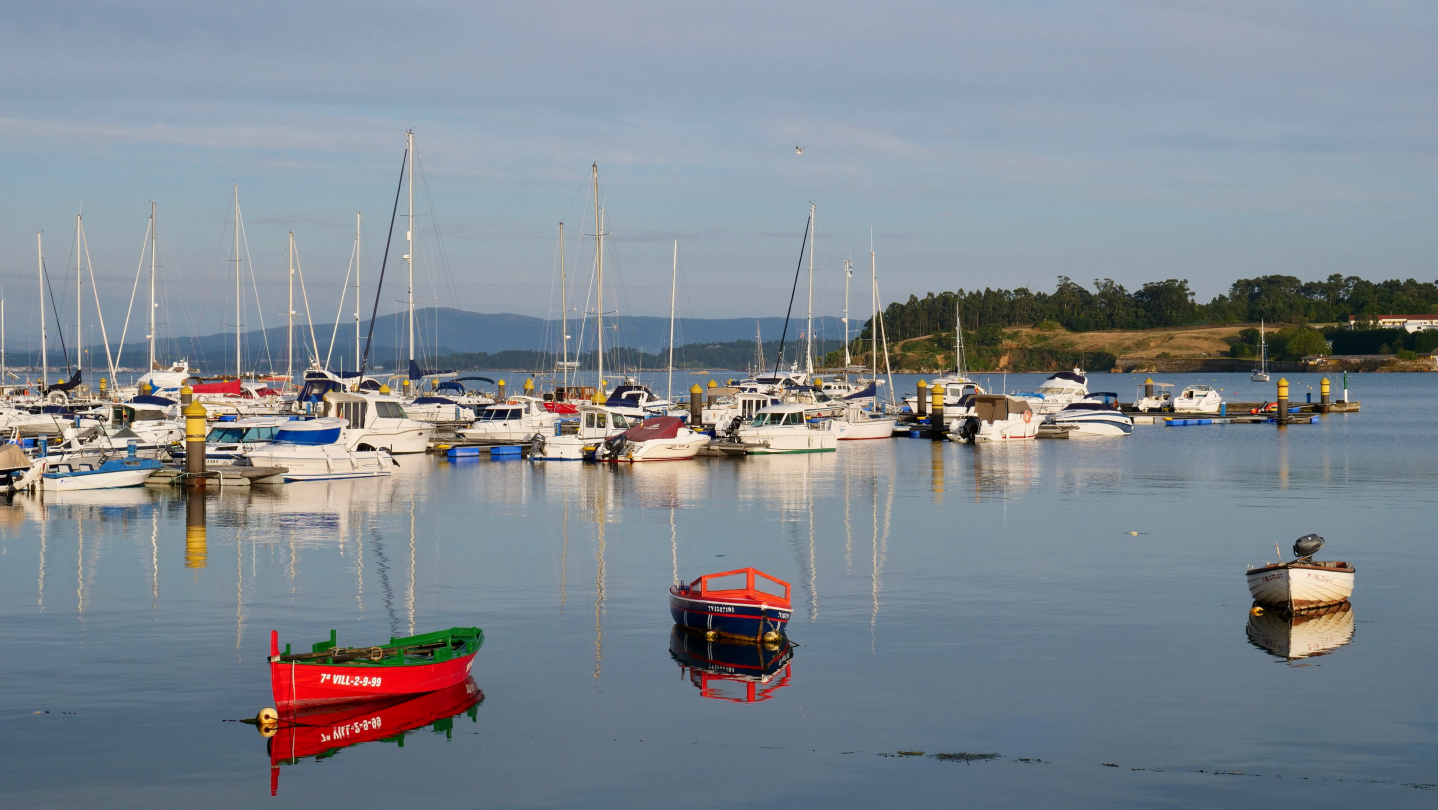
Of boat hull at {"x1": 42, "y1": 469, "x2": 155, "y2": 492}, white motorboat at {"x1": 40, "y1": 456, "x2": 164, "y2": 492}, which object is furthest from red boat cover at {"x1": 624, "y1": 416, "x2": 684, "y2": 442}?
boat hull at {"x1": 42, "y1": 469, "x2": 155, "y2": 492}

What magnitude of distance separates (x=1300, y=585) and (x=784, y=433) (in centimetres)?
4048

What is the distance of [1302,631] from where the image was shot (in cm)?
2334

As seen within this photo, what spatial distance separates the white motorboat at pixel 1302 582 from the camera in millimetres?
24359

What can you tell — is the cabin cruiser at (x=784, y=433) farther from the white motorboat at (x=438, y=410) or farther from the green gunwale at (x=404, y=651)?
the green gunwale at (x=404, y=651)

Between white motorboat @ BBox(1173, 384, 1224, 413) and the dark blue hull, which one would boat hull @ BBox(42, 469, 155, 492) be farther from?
white motorboat @ BBox(1173, 384, 1224, 413)

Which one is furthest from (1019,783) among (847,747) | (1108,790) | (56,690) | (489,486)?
(489,486)

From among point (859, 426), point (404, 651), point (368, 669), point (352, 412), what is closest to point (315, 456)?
point (352, 412)

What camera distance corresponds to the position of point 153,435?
55.6 meters

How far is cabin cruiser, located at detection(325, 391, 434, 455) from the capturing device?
57344 millimetres

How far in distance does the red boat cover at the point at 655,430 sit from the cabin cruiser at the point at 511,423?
7283 mm

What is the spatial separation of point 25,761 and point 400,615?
880cm

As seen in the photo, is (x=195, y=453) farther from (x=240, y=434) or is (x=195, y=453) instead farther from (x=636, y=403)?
(x=636, y=403)

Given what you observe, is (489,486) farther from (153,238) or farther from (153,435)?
(153,238)

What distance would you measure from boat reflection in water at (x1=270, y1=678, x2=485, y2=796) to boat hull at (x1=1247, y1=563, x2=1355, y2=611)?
576 inches
